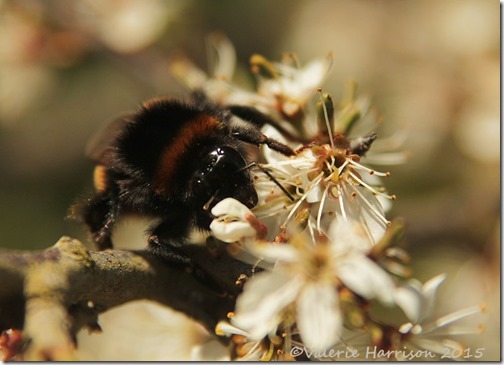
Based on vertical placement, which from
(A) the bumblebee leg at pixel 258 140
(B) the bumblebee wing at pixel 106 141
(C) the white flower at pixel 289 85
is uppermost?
(C) the white flower at pixel 289 85

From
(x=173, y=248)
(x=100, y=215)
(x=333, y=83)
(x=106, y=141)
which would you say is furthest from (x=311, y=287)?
(x=333, y=83)

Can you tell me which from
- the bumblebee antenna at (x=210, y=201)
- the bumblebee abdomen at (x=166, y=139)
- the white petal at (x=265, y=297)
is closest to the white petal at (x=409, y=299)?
the white petal at (x=265, y=297)

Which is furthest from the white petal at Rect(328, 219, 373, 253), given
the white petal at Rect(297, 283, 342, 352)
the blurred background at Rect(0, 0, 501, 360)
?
the blurred background at Rect(0, 0, 501, 360)

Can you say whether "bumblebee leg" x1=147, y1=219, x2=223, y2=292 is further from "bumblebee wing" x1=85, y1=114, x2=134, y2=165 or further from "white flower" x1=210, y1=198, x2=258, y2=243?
"bumblebee wing" x1=85, y1=114, x2=134, y2=165

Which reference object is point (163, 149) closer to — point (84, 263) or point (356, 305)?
point (84, 263)

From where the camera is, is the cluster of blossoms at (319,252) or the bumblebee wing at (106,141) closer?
the cluster of blossoms at (319,252)

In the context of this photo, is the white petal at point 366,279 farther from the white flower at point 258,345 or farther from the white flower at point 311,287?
the white flower at point 258,345

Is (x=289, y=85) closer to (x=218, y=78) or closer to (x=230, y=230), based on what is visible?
(x=218, y=78)
